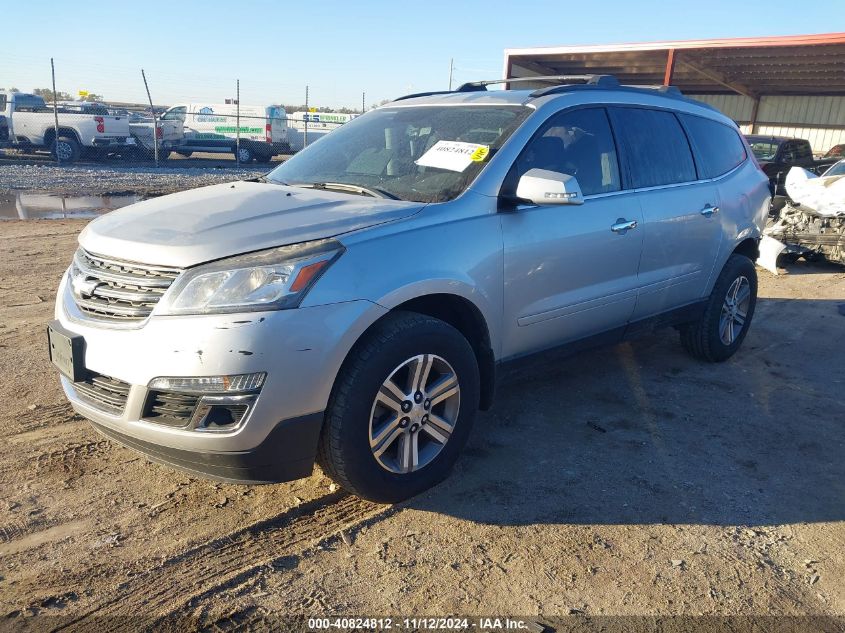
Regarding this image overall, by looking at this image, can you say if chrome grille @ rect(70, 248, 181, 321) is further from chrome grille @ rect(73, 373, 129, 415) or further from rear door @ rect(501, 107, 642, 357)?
rear door @ rect(501, 107, 642, 357)

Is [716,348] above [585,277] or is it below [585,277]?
below

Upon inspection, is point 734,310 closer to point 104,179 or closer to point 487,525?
point 487,525

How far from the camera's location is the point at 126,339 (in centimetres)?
269

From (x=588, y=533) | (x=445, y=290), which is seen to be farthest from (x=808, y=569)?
(x=445, y=290)

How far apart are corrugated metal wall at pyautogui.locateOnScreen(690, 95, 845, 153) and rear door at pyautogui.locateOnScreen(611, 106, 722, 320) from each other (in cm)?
2552

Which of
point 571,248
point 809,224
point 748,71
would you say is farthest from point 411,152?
point 748,71

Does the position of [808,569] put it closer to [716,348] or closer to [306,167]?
[716,348]

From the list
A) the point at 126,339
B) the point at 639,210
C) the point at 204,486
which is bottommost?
→ the point at 204,486

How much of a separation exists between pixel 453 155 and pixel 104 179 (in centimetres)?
1406

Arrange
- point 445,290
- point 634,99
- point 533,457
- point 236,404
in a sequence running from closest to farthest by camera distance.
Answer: point 236,404
point 445,290
point 533,457
point 634,99

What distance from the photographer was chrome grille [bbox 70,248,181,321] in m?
2.73

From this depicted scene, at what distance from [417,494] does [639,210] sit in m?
2.19

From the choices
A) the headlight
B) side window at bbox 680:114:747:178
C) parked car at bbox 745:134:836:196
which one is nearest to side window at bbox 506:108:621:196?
side window at bbox 680:114:747:178

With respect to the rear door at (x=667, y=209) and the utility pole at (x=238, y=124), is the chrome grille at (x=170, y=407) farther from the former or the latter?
the utility pole at (x=238, y=124)
